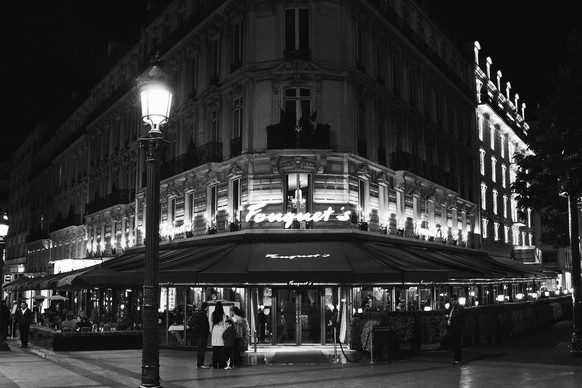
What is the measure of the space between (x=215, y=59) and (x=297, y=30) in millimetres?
4468

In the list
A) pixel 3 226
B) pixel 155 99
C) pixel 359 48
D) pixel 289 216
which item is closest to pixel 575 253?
pixel 289 216

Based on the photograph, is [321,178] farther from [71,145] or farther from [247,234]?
[71,145]

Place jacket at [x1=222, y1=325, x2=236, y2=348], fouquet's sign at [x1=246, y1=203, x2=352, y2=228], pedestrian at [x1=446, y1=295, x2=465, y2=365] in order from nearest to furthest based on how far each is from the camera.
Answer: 1. jacket at [x1=222, y1=325, x2=236, y2=348]
2. pedestrian at [x1=446, y1=295, x2=465, y2=365]
3. fouquet's sign at [x1=246, y1=203, x2=352, y2=228]

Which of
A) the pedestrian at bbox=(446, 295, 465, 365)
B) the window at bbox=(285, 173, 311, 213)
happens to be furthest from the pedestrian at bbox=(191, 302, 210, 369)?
the window at bbox=(285, 173, 311, 213)

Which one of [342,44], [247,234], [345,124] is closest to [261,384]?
[247,234]

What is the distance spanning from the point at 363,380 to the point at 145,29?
27291 mm

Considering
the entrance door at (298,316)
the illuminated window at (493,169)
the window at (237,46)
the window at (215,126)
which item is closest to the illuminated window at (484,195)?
the illuminated window at (493,169)

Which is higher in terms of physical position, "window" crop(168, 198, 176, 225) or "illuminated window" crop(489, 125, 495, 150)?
"illuminated window" crop(489, 125, 495, 150)

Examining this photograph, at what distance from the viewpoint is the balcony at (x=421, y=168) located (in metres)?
29.8

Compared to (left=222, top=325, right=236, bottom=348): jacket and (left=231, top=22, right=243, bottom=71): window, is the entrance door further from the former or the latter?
(left=231, top=22, right=243, bottom=71): window

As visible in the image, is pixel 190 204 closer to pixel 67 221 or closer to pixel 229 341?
pixel 229 341

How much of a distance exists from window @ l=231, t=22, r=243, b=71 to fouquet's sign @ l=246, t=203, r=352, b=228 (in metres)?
5.82

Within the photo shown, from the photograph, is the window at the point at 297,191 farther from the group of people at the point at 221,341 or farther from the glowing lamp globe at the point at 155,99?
the glowing lamp globe at the point at 155,99

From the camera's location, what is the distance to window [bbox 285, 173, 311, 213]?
25234mm
